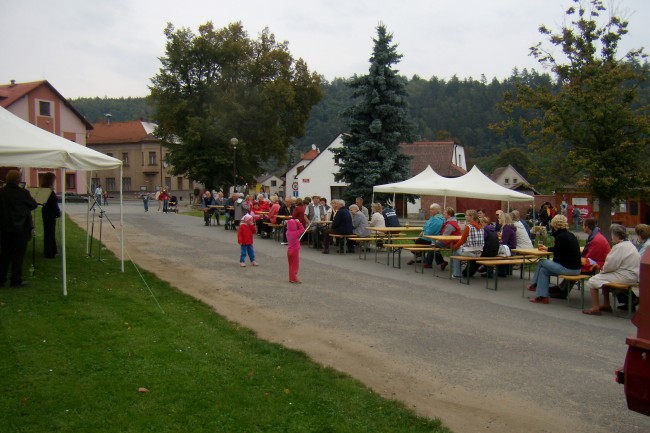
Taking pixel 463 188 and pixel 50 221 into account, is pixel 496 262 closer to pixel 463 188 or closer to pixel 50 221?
pixel 463 188

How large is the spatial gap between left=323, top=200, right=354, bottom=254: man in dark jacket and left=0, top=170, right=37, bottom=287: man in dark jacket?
9.55 m

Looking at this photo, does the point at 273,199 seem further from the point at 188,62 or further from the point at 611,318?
the point at 188,62

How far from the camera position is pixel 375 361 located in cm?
681

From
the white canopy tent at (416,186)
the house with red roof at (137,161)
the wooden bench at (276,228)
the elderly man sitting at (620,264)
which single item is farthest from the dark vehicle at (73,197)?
the house with red roof at (137,161)

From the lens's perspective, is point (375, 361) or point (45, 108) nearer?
point (375, 361)

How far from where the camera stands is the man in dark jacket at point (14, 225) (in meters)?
8.96

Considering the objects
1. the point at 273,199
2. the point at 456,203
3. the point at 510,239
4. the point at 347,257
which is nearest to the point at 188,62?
the point at 456,203

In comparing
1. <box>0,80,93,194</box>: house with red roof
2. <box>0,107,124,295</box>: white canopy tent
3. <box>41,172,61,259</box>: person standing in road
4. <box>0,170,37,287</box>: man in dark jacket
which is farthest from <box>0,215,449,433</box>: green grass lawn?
<box>0,80,93,194</box>: house with red roof

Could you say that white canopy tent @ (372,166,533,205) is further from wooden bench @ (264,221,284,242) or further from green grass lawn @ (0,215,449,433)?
green grass lawn @ (0,215,449,433)

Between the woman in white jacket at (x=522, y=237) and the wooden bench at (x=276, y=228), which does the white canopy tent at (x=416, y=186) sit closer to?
the wooden bench at (x=276, y=228)

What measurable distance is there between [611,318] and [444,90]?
116016mm

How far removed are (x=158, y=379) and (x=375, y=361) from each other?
2433 millimetres

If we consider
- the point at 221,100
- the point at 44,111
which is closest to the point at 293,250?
the point at 221,100

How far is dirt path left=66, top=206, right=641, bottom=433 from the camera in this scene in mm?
5219
